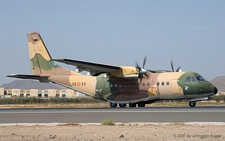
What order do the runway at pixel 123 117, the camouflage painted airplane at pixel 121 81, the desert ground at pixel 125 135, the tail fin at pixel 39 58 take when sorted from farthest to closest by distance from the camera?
the tail fin at pixel 39 58
the camouflage painted airplane at pixel 121 81
the runway at pixel 123 117
the desert ground at pixel 125 135

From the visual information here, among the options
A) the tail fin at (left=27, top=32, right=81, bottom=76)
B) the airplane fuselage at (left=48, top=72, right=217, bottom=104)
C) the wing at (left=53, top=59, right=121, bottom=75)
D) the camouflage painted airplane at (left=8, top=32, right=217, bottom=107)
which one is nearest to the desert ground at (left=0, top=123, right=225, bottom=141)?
the airplane fuselage at (left=48, top=72, right=217, bottom=104)

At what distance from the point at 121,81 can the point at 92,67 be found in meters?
3.58

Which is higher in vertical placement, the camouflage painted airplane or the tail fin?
the tail fin

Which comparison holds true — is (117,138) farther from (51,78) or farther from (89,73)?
(51,78)

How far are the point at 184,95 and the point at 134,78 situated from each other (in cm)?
480

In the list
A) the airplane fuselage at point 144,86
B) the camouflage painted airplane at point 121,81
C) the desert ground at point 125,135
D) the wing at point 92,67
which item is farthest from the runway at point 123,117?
the wing at point 92,67

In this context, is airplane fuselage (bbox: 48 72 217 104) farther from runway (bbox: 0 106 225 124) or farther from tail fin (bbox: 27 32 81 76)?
runway (bbox: 0 106 225 124)

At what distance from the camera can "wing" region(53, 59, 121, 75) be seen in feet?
115

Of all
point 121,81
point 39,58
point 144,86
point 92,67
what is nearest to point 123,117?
point 92,67

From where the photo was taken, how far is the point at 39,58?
41.5 metres

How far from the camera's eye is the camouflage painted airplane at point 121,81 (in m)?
35.1

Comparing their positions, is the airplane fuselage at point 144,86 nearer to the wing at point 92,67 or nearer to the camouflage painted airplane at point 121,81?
the camouflage painted airplane at point 121,81

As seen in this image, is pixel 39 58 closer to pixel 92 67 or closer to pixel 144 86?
pixel 92 67

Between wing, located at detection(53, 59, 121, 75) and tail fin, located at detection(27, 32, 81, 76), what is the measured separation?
4533 mm
